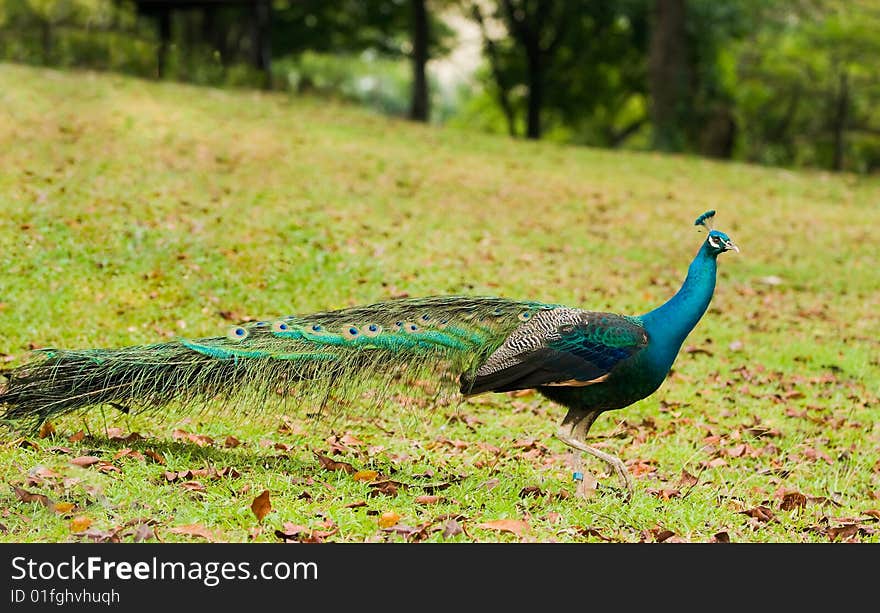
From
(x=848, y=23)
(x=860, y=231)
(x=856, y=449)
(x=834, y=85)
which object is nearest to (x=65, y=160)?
(x=856, y=449)

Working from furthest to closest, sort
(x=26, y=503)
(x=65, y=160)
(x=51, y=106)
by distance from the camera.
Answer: (x=51, y=106), (x=65, y=160), (x=26, y=503)

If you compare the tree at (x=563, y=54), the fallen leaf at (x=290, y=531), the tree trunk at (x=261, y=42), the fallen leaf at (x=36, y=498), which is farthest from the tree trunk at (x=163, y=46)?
the fallen leaf at (x=290, y=531)

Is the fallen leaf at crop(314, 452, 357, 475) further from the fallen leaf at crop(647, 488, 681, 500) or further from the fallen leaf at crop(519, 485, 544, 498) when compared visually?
the fallen leaf at crop(647, 488, 681, 500)

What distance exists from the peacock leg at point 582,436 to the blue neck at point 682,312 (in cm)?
54

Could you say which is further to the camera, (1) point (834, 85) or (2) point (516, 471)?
(1) point (834, 85)

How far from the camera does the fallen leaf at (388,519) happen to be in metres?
5.21

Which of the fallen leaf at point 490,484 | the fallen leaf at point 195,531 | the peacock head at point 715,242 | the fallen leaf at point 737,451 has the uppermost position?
the peacock head at point 715,242

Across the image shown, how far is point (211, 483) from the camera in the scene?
5.74 m

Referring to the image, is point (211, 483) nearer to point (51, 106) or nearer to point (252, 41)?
point (51, 106)

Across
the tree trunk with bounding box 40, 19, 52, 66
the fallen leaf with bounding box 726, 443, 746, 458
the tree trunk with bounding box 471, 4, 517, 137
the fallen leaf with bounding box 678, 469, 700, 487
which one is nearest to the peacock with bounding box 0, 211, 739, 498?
the fallen leaf with bounding box 678, 469, 700, 487

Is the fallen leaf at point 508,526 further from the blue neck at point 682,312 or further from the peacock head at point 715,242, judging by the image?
the peacock head at point 715,242

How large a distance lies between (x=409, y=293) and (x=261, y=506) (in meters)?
5.87

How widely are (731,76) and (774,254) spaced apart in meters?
23.5

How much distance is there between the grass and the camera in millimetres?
5605
